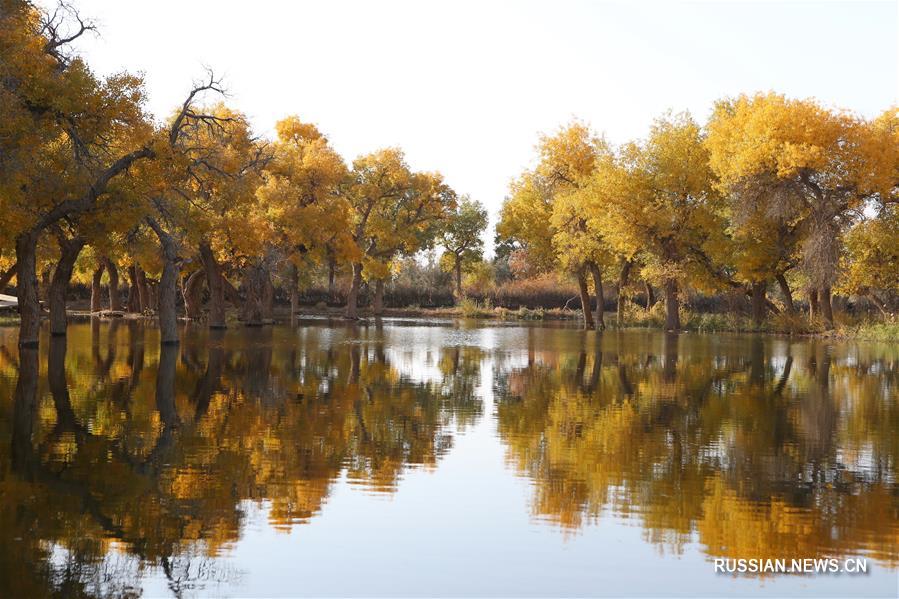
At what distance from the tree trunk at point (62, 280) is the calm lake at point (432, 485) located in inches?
414

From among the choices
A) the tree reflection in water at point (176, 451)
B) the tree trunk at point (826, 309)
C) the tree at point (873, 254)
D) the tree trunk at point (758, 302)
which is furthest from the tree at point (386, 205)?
the tree reflection in water at point (176, 451)

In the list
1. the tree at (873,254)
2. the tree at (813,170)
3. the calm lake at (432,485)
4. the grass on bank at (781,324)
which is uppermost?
the tree at (813,170)

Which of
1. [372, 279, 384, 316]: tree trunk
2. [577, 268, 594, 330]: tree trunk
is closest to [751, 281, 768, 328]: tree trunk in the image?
[577, 268, 594, 330]: tree trunk

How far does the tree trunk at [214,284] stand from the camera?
3997 centimetres

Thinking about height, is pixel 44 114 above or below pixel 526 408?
above

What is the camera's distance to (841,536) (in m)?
7.68

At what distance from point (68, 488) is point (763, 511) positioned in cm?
645

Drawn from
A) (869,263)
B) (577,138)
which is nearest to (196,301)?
(577,138)

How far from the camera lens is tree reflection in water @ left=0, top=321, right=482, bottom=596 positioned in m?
6.80

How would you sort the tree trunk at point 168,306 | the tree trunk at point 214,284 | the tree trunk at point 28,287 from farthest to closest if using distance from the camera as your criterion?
the tree trunk at point 214,284, the tree trunk at point 168,306, the tree trunk at point 28,287

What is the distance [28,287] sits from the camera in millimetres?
25406

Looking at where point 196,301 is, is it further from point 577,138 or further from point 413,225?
point 577,138

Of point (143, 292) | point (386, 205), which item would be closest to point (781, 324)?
point (386, 205)

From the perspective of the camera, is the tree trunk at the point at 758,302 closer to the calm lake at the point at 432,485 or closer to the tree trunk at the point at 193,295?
the tree trunk at the point at 193,295
